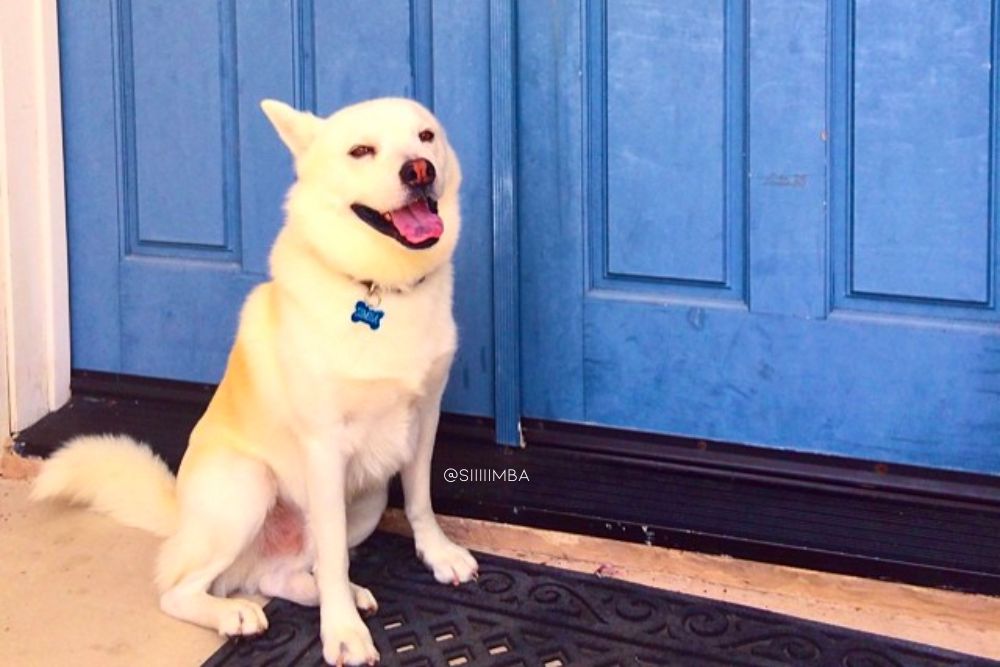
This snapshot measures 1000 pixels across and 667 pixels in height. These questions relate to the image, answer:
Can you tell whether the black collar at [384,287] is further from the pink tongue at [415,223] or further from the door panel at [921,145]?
the door panel at [921,145]

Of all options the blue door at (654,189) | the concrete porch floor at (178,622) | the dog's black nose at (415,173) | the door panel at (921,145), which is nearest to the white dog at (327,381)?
the dog's black nose at (415,173)

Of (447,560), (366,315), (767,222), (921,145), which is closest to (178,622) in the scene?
(447,560)

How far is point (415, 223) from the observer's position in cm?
197

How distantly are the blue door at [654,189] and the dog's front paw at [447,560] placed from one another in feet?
1.43

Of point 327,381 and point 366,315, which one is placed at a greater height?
point 366,315

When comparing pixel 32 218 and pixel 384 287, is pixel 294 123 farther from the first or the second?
pixel 32 218

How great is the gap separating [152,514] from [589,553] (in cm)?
89

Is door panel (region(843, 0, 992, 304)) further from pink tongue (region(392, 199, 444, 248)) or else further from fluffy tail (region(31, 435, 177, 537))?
fluffy tail (region(31, 435, 177, 537))

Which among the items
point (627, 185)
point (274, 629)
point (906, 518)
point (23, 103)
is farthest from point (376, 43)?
point (906, 518)

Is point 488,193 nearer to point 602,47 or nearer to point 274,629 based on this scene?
point 602,47

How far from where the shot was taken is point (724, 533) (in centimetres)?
222

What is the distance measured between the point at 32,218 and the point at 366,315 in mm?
1249

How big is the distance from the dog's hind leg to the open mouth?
0.50 meters

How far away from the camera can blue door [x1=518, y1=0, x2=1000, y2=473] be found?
221 cm
